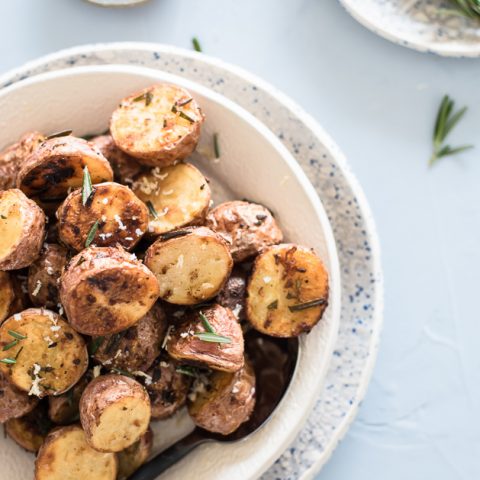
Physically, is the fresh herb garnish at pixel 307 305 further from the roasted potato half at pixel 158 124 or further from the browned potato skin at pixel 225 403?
the roasted potato half at pixel 158 124

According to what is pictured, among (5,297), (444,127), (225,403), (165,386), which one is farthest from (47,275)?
(444,127)

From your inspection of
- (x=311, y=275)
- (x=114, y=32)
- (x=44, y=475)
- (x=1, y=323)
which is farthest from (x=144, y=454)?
(x=114, y=32)

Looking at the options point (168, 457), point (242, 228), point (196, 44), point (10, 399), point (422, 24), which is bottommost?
point (168, 457)

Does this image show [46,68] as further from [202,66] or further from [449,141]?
[449,141]

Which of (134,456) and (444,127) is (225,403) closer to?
(134,456)

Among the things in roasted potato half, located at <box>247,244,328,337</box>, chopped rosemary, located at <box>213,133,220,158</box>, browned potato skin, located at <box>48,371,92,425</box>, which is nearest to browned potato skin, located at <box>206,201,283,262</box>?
roasted potato half, located at <box>247,244,328,337</box>

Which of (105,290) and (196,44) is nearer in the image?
(105,290)

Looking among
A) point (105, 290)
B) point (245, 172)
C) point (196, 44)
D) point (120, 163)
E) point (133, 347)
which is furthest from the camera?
point (196, 44)

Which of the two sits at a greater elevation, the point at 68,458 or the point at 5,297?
the point at 5,297
